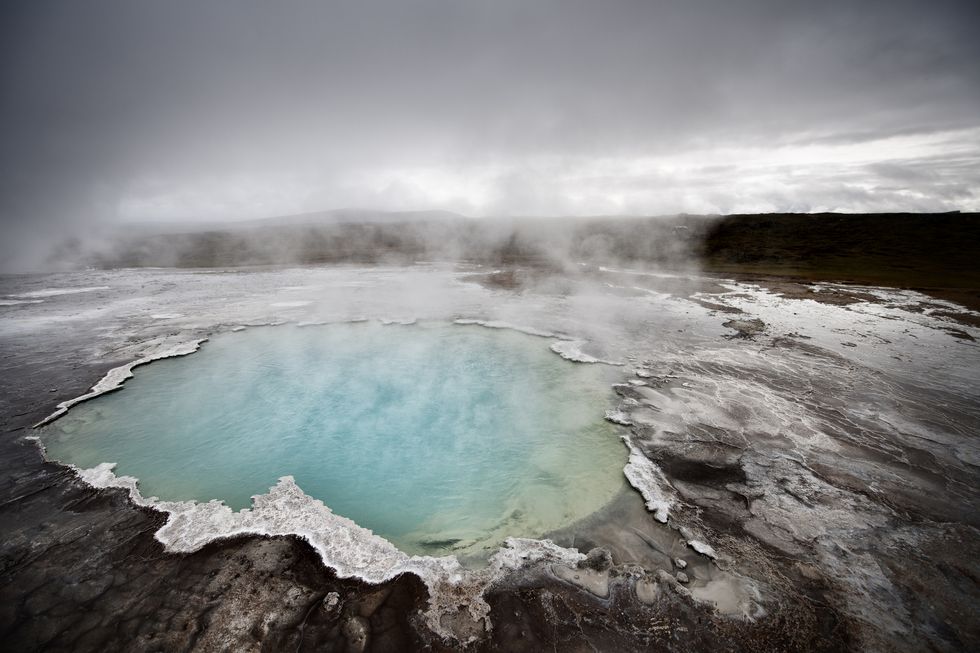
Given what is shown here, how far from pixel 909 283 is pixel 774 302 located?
11839mm

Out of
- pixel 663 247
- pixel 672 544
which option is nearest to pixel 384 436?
pixel 672 544

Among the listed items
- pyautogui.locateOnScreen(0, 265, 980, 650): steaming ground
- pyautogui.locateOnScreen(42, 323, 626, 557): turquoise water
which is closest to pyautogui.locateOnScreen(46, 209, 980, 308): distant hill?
pyautogui.locateOnScreen(42, 323, 626, 557): turquoise water

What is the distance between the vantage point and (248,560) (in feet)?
12.1

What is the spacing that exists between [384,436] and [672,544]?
13.9 feet

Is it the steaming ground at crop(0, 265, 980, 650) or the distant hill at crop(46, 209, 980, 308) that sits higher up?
the distant hill at crop(46, 209, 980, 308)

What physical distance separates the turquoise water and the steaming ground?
42 centimetres

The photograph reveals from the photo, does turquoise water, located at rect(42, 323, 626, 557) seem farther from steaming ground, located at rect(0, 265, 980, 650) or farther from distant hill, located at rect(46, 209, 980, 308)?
distant hill, located at rect(46, 209, 980, 308)

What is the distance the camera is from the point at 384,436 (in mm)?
6199

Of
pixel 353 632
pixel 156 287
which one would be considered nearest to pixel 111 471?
pixel 353 632

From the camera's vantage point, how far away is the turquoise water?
474 centimetres

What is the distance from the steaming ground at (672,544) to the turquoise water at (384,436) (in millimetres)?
423

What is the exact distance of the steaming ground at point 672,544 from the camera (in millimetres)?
3098

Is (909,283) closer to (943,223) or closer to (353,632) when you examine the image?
(943,223)

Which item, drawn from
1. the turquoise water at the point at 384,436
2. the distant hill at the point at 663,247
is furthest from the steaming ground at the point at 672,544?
the distant hill at the point at 663,247
